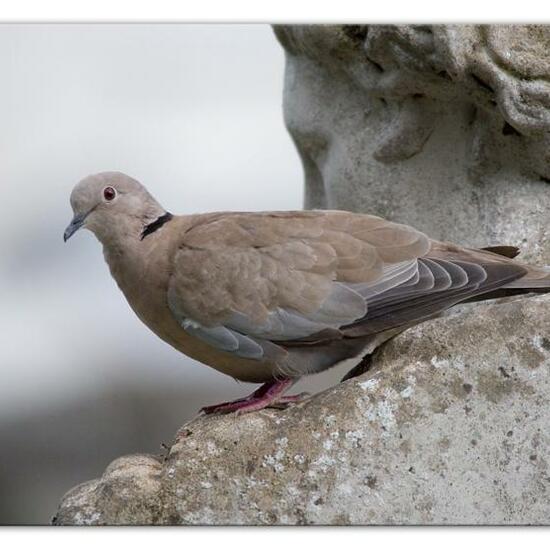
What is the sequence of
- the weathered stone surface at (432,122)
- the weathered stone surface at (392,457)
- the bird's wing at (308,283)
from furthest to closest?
the weathered stone surface at (432,122) → the bird's wing at (308,283) → the weathered stone surface at (392,457)

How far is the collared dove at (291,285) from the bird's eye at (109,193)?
0.01 meters

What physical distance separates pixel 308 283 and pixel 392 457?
15.5 inches

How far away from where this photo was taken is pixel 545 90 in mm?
2594

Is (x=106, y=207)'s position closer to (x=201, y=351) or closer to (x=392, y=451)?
(x=201, y=351)

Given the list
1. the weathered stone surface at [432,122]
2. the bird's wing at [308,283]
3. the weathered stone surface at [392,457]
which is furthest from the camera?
the weathered stone surface at [432,122]

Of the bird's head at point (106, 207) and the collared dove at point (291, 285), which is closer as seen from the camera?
the collared dove at point (291, 285)

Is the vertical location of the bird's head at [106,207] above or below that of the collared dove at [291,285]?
above

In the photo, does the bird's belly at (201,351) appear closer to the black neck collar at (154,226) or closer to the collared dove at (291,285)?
the collared dove at (291,285)

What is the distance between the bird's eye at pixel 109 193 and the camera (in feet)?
8.72

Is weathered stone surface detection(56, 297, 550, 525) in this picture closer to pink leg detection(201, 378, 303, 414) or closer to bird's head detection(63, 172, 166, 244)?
pink leg detection(201, 378, 303, 414)

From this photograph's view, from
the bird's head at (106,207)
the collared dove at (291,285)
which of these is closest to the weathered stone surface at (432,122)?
the collared dove at (291,285)
